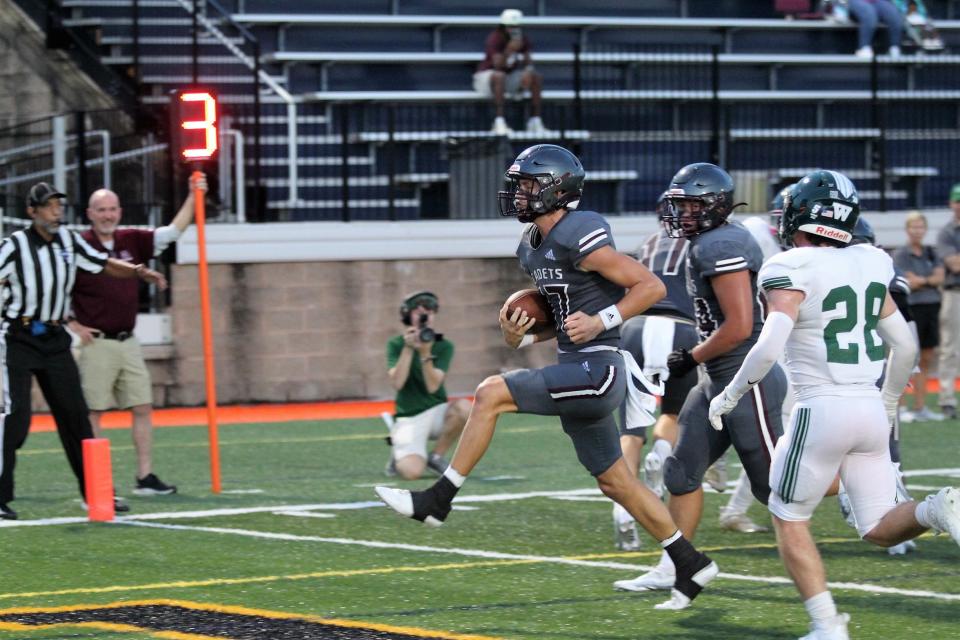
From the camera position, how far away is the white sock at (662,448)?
897cm

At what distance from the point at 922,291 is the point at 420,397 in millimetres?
6114

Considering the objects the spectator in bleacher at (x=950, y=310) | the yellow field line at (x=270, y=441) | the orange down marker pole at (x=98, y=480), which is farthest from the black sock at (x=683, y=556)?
the spectator in bleacher at (x=950, y=310)

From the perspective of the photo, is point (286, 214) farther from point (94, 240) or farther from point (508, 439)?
point (94, 240)

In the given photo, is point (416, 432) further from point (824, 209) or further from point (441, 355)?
point (824, 209)

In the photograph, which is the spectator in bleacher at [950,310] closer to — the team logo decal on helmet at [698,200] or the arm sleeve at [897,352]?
the team logo decal on helmet at [698,200]

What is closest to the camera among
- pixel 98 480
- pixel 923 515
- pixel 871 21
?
pixel 923 515

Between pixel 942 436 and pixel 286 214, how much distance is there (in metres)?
7.96

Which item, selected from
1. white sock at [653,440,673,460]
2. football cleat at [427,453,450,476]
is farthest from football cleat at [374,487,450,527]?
football cleat at [427,453,450,476]

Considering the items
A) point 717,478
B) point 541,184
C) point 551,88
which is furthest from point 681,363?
point 551,88

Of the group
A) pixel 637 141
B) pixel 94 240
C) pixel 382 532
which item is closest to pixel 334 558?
pixel 382 532

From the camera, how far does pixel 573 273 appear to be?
281 inches

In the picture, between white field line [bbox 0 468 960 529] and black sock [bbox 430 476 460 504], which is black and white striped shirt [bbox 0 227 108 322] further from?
black sock [bbox 430 476 460 504]

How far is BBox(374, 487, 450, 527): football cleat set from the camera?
22.7 ft

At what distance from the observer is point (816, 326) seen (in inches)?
243
